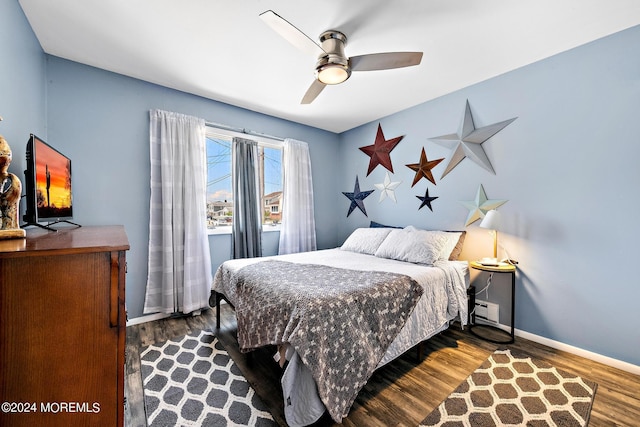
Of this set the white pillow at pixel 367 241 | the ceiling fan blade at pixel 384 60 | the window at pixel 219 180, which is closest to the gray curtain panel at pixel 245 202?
the window at pixel 219 180

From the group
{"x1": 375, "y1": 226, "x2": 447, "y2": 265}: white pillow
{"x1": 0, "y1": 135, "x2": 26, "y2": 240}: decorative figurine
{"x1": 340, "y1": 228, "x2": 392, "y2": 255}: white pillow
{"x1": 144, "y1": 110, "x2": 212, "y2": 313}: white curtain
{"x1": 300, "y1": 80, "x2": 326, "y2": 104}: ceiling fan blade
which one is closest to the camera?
{"x1": 0, "y1": 135, "x2": 26, "y2": 240}: decorative figurine

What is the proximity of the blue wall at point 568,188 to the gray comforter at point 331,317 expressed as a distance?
1.36m

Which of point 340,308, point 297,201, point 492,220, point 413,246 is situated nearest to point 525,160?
point 492,220

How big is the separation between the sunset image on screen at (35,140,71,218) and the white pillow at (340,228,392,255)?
8.97 feet

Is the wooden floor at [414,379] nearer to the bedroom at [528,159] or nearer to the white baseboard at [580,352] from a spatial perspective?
the white baseboard at [580,352]

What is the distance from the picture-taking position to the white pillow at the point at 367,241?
3188 millimetres

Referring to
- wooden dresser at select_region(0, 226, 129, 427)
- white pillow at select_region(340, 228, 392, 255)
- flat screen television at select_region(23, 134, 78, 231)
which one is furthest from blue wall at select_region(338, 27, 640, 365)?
flat screen television at select_region(23, 134, 78, 231)

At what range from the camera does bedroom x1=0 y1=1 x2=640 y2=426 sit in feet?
6.55

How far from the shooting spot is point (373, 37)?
2.07 m

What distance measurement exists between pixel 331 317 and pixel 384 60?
183 centimetres

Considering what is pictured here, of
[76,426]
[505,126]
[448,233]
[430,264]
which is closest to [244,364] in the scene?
[76,426]

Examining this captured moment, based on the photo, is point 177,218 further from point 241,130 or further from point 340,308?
point 340,308

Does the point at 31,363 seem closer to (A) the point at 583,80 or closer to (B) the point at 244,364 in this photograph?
(B) the point at 244,364

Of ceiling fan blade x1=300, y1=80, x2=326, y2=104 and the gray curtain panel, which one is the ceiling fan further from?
the gray curtain panel
